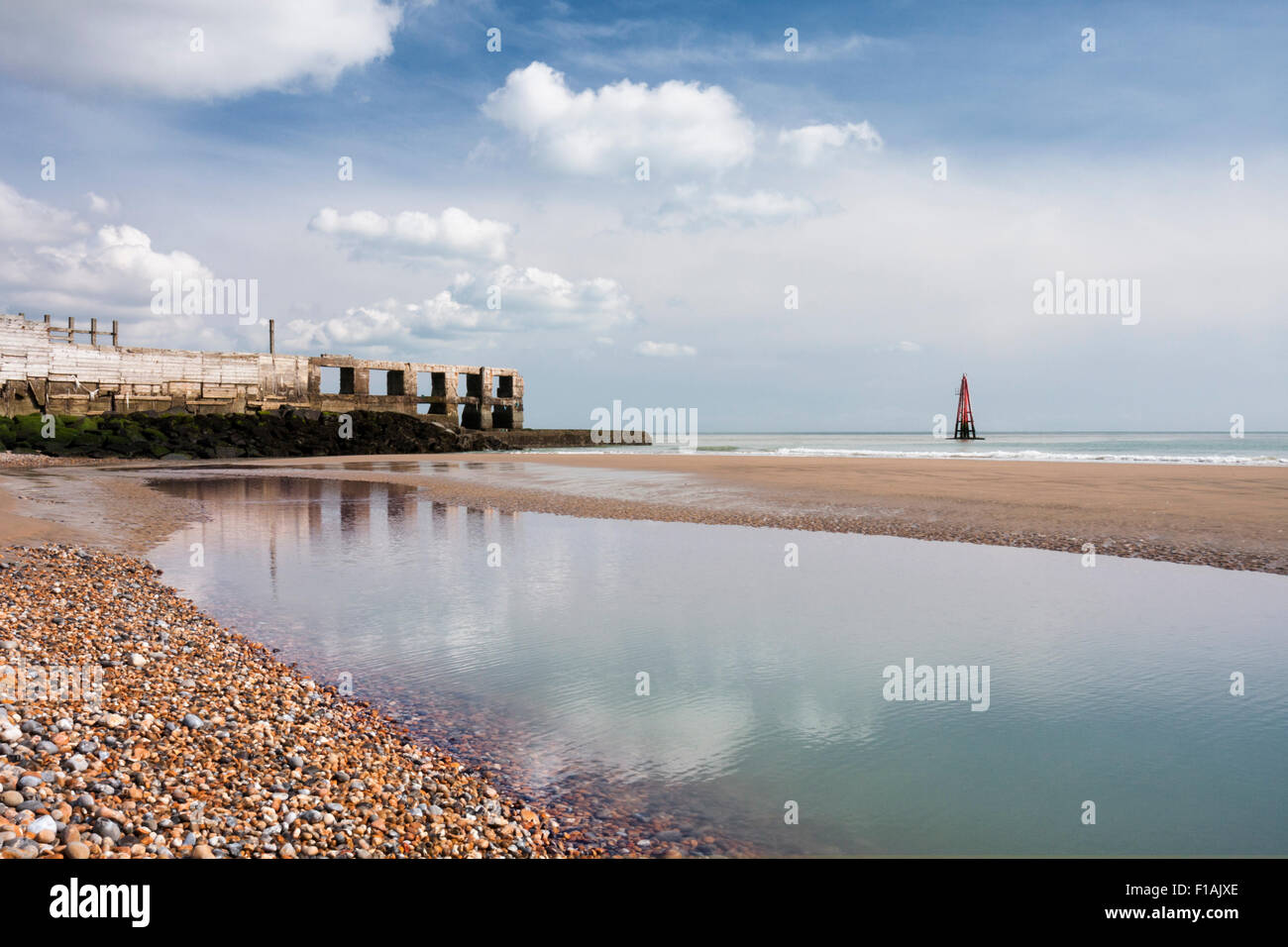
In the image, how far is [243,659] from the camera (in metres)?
7.13

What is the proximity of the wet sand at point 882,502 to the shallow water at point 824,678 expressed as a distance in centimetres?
246

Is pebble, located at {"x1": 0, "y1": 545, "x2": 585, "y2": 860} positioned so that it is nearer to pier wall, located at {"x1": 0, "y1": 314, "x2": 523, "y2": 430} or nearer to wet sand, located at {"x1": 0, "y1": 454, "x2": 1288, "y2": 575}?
wet sand, located at {"x1": 0, "y1": 454, "x2": 1288, "y2": 575}

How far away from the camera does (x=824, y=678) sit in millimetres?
6973

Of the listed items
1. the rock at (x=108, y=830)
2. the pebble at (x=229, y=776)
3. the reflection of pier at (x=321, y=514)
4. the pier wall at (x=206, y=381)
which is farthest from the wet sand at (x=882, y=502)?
the pier wall at (x=206, y=381)

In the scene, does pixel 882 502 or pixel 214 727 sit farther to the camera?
pixel 882 502

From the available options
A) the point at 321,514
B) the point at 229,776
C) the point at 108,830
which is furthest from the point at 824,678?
the point at 321,514

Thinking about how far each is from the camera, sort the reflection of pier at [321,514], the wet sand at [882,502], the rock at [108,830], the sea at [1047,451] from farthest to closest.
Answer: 1. the sea at [1047,451]
2. the reflection of pier at [321,514]
3. the wet sand at [882,502]
4. the rock at [108,830]

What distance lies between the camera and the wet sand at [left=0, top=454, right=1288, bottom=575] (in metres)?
14.8

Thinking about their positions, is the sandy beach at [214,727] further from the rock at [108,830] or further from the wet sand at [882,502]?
the wet sand at [882,502]

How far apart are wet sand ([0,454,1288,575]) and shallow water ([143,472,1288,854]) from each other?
2464 mm

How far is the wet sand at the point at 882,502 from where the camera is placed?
14.8 meters

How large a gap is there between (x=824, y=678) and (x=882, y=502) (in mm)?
15570

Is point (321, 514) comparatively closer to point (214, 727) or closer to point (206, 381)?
point (214, 727)

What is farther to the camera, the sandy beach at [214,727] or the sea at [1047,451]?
the sea at [1047,451]
